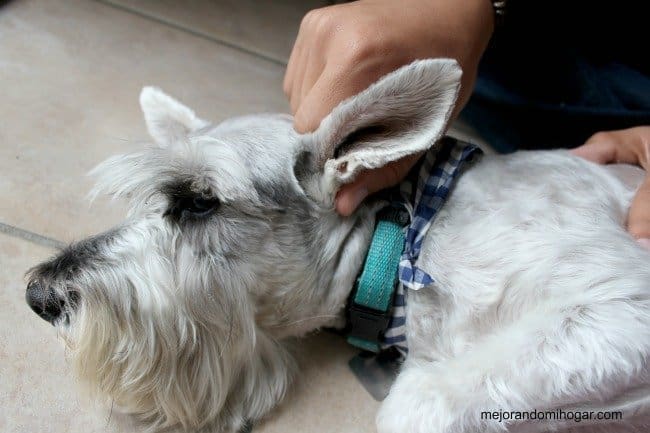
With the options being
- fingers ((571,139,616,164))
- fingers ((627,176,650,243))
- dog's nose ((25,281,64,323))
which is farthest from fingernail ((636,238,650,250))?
dog's nose ((25,281,64,323))

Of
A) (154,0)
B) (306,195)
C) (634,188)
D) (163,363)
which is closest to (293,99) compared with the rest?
(306,195)

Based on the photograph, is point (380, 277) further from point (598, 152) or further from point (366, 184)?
point (598, 152)

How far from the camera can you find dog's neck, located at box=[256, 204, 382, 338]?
47.9 inches

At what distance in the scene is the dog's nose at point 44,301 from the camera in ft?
3.54

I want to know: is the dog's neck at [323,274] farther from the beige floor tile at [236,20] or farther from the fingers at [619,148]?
the beige floor tile at [236,20]

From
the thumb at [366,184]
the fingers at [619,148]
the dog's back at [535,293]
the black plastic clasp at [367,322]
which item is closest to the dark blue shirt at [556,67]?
the fingers at [619,148]

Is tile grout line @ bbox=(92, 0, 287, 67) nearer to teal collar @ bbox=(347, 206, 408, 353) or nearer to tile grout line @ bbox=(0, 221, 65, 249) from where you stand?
tile grout line @ bbox=(0, 221, 65, 249)

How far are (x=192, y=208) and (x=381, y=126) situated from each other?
0.39 m

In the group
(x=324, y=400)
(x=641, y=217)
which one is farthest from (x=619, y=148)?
(x=324, y=400)

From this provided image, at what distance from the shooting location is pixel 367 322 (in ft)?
4.18

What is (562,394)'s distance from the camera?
1012mm

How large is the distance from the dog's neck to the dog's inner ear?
0.20 meters

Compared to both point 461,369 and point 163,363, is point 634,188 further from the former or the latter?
point 163,363

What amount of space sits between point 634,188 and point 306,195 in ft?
2.52
